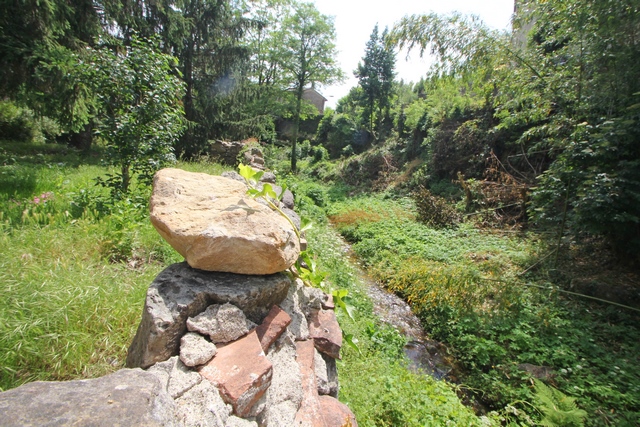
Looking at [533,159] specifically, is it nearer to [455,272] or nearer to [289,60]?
[455,272]

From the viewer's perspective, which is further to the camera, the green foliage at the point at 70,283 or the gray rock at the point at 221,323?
the green foliage at the point at 70,283

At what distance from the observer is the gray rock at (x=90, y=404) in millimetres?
748

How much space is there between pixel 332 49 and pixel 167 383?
20.0 metres

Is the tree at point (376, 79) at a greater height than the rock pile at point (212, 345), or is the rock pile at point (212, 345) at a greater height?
the tree at point (376, 79)

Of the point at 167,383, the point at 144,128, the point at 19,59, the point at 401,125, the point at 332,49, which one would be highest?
the point at 332,49

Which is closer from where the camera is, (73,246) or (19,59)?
(73,246)

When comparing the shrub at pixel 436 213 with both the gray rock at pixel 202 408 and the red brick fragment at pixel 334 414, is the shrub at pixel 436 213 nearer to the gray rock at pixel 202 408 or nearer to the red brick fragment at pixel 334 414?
the red brick fragment at pixel 334 414

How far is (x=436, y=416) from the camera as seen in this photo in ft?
8.10

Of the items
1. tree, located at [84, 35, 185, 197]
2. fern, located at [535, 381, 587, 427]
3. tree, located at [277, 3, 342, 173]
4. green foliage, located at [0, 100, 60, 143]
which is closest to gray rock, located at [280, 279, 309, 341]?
fern, located at [535, 381, 587, 427]

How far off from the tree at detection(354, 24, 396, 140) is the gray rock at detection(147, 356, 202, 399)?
24.0 metres

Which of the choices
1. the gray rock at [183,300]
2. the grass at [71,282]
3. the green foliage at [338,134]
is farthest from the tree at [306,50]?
the gray rock at [183,300]

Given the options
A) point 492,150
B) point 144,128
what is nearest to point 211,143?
point 144,128

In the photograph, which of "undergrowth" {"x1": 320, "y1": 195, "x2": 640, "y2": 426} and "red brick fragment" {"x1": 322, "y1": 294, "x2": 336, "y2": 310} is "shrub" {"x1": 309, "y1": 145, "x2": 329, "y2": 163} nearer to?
"undergrowth" {"x1": 320, "y1": 195, "x2": 640, "y2": 426}

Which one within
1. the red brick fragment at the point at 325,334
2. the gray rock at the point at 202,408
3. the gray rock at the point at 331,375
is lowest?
the gray rock at the point at 331,375
